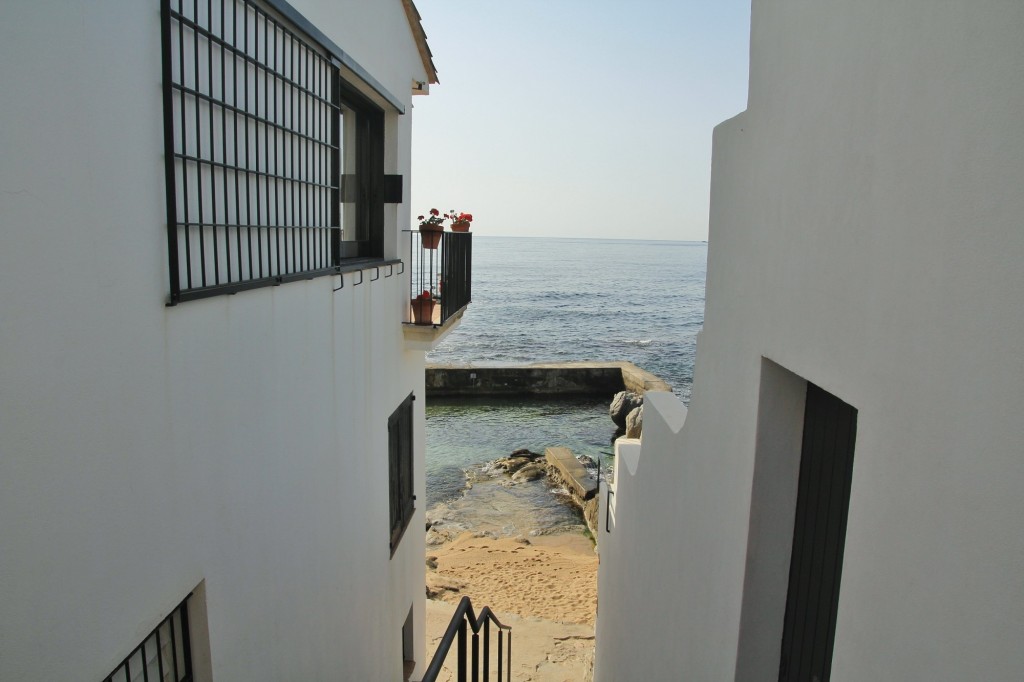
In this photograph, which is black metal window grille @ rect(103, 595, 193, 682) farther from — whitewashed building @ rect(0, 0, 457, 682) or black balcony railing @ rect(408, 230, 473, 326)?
black balcony railing @ rect(408, 230, 473, 326)

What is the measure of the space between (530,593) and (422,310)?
7625 mm

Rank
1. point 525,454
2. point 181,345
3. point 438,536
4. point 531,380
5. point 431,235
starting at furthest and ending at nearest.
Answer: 1. point 531,380
2. point 525,454
3. point 438,536
4. point 431,235
5. point 181,345

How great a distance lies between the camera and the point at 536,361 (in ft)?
143

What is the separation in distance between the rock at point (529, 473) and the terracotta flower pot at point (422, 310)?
591 inches

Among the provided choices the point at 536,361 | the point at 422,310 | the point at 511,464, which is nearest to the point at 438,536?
the point at 511,464

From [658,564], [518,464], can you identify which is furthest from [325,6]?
[518,464]

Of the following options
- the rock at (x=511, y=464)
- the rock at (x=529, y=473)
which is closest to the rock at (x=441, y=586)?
the rock at (x=529, y=473)

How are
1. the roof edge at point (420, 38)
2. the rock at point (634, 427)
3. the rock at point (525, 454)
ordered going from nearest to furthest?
the roof edge at point (420, 38), the rock at point (634, 427), the rock at point (525, 454)

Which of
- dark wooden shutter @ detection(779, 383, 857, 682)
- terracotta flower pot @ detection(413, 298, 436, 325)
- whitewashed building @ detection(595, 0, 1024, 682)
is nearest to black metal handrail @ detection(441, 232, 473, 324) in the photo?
terracotta flower pot @ detection(413, 298, 436, 325)

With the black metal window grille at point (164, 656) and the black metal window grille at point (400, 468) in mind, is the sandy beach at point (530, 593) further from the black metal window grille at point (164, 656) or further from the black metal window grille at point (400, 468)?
the black metal window grille at point (164, 656)

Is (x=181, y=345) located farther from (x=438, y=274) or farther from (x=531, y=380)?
(x=531, y=380)

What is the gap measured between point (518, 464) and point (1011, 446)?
2165cm

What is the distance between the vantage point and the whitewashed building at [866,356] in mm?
1555

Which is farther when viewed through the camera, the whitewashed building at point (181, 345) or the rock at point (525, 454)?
the rock at point (525, 454)
